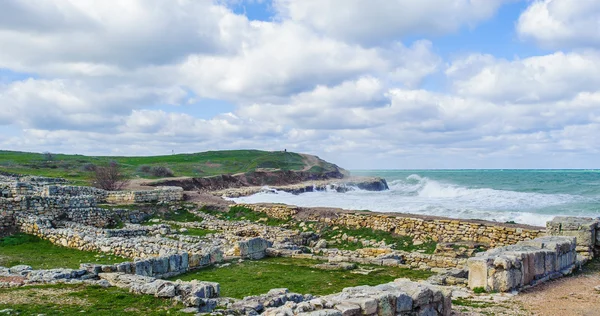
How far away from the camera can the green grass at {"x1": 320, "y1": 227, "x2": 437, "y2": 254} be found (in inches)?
833

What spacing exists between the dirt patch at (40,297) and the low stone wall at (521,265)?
9.81 meters

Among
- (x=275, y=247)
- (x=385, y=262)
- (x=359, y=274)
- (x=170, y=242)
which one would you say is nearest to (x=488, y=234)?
(x=385, y=262)

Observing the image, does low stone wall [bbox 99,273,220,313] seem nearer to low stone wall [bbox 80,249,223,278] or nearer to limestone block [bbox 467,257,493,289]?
low stone wall [bbox 80,249,223,278]

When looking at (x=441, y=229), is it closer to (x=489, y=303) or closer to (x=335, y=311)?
(x=489, y=303)

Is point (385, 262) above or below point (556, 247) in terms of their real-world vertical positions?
below

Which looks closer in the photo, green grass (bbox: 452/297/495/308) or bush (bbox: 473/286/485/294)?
green grass (bbox: 452/297/495/308)

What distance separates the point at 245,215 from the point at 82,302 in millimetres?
20848

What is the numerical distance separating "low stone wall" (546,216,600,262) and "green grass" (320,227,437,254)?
5070 mm

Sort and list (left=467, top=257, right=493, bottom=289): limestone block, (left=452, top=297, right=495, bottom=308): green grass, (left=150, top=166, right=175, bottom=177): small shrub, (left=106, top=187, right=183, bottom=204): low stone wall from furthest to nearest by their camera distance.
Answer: (left=150, top=166, right=175, bottom=177): small shrub < (left=106, top=187, right=183, bottom=204): low stone wall < (left=467, top=257, right=493, bottom=289): limestone block < (left=452, top=297, right=495, bottom=308): green grass

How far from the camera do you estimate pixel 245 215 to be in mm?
30328

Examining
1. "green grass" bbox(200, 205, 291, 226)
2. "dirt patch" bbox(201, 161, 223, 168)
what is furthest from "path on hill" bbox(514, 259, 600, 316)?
"dirt patch" bbox(201, 161, 223, 168)

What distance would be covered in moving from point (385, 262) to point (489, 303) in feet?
20.5

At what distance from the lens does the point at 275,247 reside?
2019 cm

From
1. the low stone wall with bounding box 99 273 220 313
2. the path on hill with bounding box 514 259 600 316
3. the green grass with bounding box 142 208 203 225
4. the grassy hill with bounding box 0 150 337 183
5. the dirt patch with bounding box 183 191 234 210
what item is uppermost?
the grassy hill with bounding box 0 150 337 183
